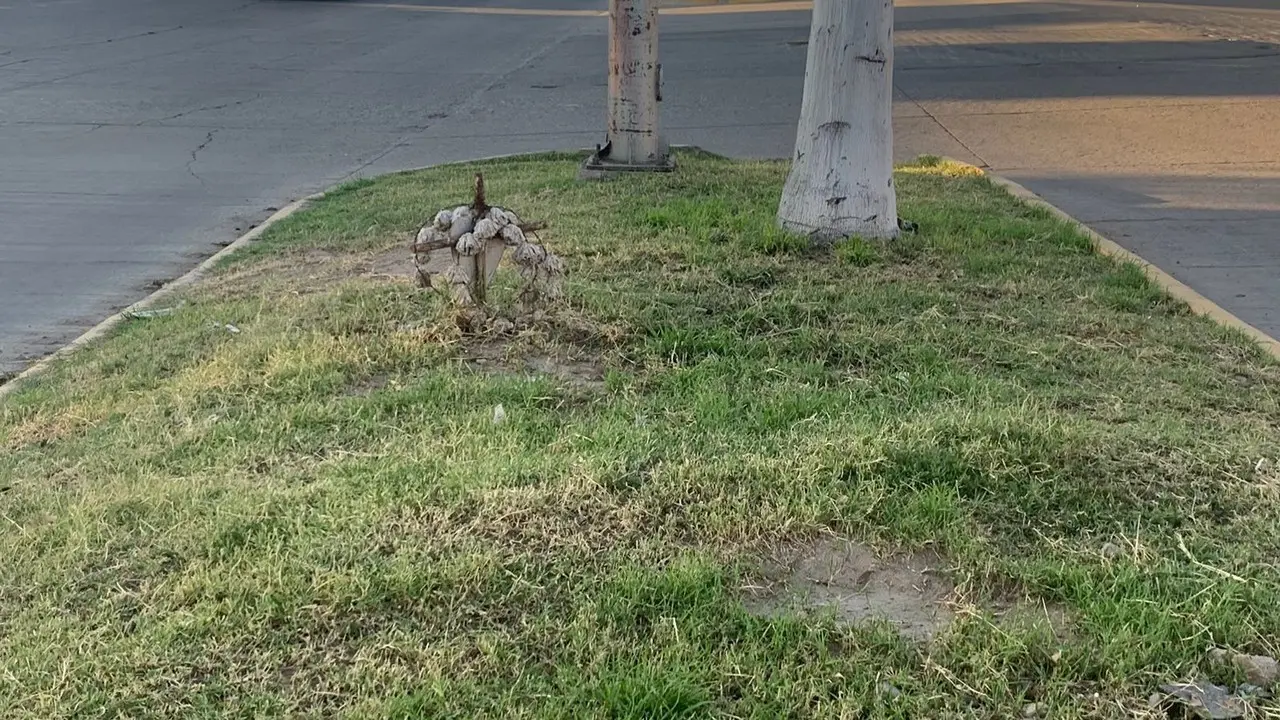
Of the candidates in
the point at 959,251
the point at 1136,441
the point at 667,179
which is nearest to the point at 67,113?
the point at 667,179

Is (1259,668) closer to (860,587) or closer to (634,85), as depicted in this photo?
(860,587)

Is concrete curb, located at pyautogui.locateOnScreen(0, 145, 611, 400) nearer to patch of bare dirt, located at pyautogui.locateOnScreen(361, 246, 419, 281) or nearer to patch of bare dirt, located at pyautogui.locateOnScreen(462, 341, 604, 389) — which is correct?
patch of bare dirt, located at pyautogui.locateOnScreen(361, 246, 419, 281)

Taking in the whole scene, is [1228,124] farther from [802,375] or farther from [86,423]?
[86,423]

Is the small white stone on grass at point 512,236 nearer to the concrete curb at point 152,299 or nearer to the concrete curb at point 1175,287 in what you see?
the concrete curb at point 152,299

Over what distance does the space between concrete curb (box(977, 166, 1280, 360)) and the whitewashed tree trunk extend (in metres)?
1.29

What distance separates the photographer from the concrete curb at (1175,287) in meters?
5.26

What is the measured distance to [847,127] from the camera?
6215 millimetres

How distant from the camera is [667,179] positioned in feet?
26.9

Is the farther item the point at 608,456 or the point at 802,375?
the point at 802,375

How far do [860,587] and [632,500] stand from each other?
2.25 feet

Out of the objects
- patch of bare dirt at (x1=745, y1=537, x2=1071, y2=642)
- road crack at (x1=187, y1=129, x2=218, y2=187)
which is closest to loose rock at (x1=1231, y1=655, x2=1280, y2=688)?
patch of bare dirt at (x1=745, y1=537, x2=1071, y2=642)

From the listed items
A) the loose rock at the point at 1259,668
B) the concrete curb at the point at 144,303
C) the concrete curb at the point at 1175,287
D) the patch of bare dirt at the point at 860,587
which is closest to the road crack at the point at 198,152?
the concrete curb at the point at 144,303

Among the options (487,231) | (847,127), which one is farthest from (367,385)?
(847,127)

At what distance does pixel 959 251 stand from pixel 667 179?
8.33 feet
